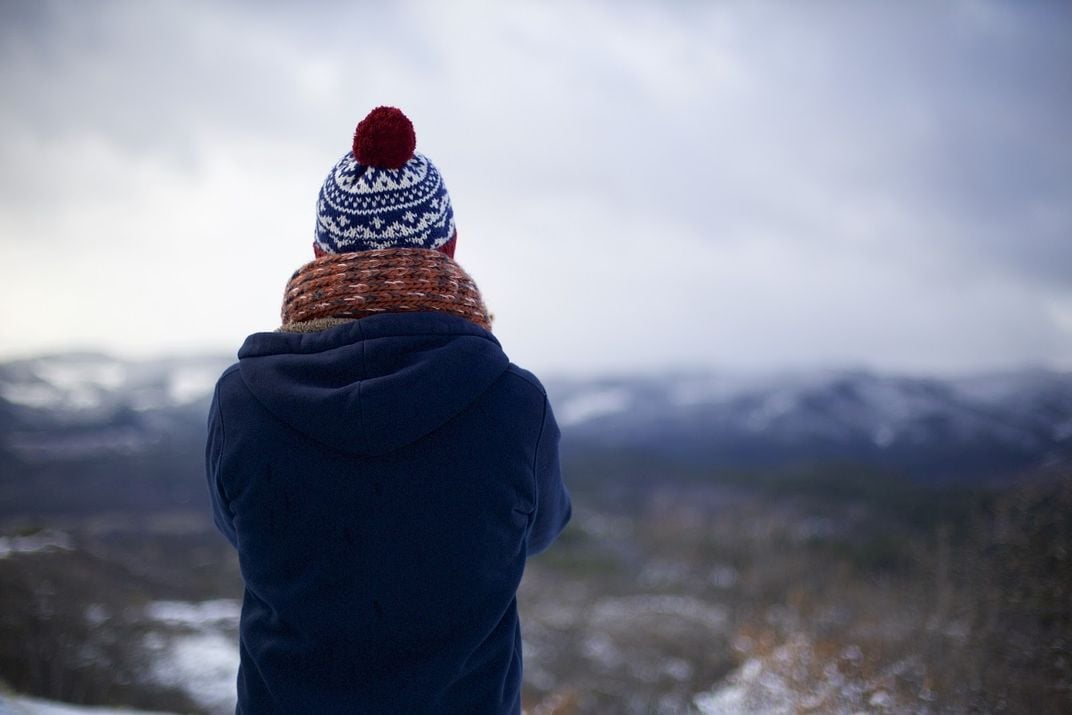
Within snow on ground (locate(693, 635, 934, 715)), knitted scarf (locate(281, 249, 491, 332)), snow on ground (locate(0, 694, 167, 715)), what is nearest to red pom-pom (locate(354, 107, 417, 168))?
knitted scarf (locate(281, 249, 491, 332))

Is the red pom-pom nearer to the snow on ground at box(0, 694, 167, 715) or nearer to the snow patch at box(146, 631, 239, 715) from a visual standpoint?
the snow on ground at box(0, 694, 167, 715)

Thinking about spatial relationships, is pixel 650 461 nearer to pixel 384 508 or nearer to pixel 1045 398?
pixel 1045 398

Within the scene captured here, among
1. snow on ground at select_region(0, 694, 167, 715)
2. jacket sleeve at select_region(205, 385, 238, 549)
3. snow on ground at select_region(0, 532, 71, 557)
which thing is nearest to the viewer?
jacket sleeve at select_region(205, 385, 238, 549)

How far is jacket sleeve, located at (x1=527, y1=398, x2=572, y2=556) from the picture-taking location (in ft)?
3.81

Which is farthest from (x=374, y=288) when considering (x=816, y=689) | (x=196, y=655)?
(x=196, y=655)

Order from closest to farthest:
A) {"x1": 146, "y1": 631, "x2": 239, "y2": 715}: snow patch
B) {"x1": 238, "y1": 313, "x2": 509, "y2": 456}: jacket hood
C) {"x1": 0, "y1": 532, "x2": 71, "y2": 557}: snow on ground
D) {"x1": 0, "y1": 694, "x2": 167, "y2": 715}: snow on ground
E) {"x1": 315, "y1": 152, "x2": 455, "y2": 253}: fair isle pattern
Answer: {"x1": 238, "y1": 313, "x2": 509, "y2": 456}: jacket hood < {"x1": 315, "y1": 152, "x2": 455, "y2": 253}: fair isle pattern < {"x1": 0, "y1": 694, "x2": 167, "y2": 715}: snow on ground < {"x1": 0, "y1": 532, "x2": 71, "y2": 557}: snow on ground < {"x1": 146, "y1": 631, "x2": 239, "y2": 715}: snow patch

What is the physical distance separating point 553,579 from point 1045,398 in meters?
28.7

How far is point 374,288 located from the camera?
114 cm

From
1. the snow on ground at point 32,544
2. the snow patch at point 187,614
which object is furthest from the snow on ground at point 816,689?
the snow patch at point 187,614

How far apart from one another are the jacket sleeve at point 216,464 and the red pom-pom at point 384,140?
53 centimetres

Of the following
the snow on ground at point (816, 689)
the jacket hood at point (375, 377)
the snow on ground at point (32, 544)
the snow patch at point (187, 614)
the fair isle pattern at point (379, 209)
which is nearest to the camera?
the jacket hood at point (375, 377)

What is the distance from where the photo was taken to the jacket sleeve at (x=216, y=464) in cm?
112

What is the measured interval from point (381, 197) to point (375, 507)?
23.6 inches

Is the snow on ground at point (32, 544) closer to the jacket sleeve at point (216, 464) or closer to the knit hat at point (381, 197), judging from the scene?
the jacket sleeve at point (216, 464)
